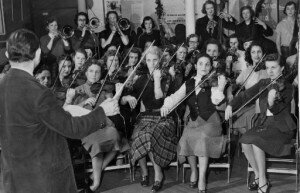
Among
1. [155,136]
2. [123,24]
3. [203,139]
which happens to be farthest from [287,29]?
[155,136]

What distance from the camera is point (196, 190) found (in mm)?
4270

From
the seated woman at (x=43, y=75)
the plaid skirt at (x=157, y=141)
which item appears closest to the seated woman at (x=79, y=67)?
the seated woman at (x=43, y=75)

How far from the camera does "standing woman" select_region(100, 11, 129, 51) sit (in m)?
6.46

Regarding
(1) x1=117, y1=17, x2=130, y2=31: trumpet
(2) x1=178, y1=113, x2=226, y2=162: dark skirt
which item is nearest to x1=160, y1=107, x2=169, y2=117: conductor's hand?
(2) x1=178, y1=113, x2=226, y2=162: dark skirt

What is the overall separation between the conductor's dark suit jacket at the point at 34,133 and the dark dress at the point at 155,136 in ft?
5.94

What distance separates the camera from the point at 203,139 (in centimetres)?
417

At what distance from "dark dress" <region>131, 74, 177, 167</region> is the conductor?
5.99 feet

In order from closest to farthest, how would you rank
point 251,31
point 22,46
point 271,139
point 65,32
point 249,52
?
point 22,46 < point 271,139 < point 249,52 < point 251,31 < point 65,32

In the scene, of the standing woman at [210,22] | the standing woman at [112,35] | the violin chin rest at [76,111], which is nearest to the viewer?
the violin chin rest at [76,111]

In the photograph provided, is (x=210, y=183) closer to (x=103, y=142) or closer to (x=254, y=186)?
(x=254, y=186)

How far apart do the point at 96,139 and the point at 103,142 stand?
0.22 feet

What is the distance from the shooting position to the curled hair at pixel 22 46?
2311mm

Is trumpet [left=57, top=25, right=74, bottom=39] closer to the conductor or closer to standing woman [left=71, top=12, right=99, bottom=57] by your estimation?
standing woman [left=71, top=12, right=99, bottom=57]

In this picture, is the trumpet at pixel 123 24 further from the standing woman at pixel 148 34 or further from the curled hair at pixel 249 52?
the curled hair at pixel 249 52
